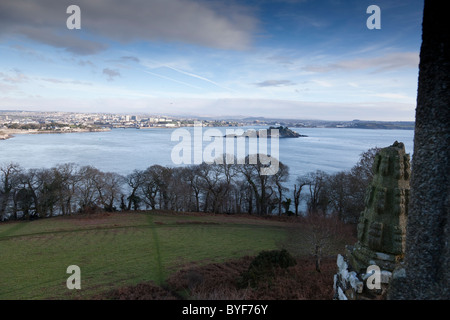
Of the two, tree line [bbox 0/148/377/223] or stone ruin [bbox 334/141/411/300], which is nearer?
stone ruin [bbox 334/141/411/300]

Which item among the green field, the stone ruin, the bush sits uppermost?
the stone ruin

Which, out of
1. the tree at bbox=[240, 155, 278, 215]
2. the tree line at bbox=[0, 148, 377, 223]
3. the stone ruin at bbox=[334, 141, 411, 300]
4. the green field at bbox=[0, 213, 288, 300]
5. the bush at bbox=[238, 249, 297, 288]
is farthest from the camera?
the tree at bbox=[240, 155, 278, 215]

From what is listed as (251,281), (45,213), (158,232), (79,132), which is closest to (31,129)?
(79,132)

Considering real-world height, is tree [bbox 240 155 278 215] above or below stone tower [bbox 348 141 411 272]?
below

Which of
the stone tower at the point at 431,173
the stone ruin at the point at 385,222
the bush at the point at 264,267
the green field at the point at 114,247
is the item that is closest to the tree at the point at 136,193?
the green field at the point at 114,247

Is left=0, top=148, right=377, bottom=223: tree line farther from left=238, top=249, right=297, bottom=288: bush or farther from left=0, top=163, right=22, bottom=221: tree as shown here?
left=238, top=249, right=297, bottom=288: bush

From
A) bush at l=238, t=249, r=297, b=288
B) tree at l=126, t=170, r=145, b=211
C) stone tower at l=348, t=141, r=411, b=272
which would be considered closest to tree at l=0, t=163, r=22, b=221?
tree at l=126, t=170, r=145, b=211

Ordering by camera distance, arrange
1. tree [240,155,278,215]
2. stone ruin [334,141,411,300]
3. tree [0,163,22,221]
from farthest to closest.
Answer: tree [240,155,278,215]
tree [0,163,22,221]
stone ruin [334,141,411,300]

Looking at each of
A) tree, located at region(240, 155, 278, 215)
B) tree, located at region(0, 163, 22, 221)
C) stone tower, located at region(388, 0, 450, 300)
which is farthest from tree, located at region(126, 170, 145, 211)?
stone tower, located at region(388, 0, 450, 300)

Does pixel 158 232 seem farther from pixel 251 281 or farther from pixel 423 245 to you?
pixel 423 245
